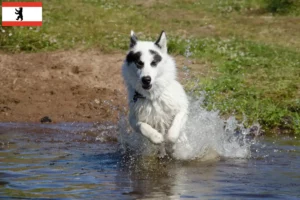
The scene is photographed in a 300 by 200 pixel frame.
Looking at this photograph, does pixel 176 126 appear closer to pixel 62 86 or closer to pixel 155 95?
pixel 155 95

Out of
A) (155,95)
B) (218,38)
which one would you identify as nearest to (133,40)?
(155,95)

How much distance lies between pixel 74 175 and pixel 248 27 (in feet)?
46.6

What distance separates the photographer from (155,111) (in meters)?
9.16

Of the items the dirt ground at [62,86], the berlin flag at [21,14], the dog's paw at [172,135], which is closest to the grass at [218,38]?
the berlin flag at [21,14]

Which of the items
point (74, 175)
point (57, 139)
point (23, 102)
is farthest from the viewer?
point (23, 102)

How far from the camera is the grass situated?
44.2 ft

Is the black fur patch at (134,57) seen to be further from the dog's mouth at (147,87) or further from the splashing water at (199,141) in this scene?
the splashing water at (199,141)

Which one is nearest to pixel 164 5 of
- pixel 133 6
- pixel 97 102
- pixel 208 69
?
pixel 133 6

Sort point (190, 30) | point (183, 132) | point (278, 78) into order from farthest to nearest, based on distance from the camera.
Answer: point (190, 30) → point (278, 78) → point (183, 132)

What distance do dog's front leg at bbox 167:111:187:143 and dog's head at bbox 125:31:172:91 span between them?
0.53 meters

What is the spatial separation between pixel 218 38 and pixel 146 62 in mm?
10828

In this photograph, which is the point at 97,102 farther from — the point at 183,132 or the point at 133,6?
the point at 133,6

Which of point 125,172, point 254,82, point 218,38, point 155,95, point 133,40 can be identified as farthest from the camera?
point 218,38

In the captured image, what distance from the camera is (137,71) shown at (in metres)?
Answer: 8.88
